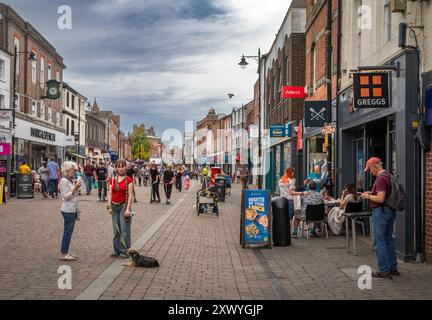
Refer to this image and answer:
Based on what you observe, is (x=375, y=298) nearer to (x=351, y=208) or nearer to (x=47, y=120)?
(x=351, y=208)

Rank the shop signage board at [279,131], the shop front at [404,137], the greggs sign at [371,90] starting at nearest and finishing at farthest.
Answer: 1. the shop front at [404,137]
2. the greggs sign at [371,90]
3. the shop signage board at [279,131]

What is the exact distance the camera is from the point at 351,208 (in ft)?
34.7

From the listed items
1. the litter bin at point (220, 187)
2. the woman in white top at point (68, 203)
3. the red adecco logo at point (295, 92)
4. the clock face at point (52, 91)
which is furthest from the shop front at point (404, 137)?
the clock face at point (52, 91)

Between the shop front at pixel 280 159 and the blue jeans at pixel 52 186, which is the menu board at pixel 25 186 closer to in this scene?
the blue jeans at pixel 52 186

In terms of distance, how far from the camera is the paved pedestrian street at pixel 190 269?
6.89 m

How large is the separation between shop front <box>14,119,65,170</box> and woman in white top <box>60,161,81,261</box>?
25.3m

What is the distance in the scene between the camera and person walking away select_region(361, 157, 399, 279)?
26.4 feet

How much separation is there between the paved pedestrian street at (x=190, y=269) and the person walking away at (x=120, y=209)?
1.41 ft

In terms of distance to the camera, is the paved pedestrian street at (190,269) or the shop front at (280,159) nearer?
the paved pedestrian street at (190,269)

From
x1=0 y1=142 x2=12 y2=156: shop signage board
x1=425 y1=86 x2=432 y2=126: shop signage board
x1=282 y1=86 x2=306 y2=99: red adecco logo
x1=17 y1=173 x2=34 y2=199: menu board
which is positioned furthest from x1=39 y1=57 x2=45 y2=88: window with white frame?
x1=425 y1=86 x2=432 y2=126: shop signage board

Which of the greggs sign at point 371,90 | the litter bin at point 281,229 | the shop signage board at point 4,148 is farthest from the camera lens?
the shop signage board at point 4,148

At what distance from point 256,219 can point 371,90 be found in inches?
136

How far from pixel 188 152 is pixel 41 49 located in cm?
9580

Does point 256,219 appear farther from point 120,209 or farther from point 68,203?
point 68,203
